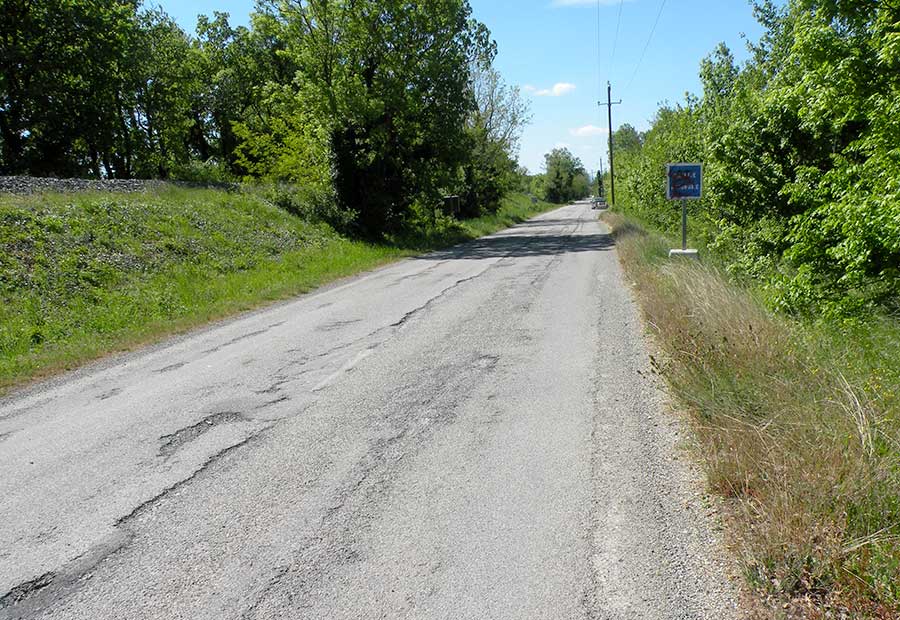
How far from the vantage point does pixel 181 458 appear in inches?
188

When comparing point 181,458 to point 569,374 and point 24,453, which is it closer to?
point 24,453

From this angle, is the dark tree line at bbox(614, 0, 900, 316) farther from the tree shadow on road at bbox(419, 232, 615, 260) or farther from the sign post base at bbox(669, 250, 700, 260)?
the tree shadow on road at bbox(419, 232, 615, 260)

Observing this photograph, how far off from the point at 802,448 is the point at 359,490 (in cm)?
275

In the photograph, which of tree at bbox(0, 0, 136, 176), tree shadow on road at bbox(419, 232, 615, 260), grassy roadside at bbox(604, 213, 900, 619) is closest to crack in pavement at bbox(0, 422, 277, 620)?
grassy roadside at bbox(604, 213, 900, 619)

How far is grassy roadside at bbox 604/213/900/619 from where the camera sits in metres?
2.70

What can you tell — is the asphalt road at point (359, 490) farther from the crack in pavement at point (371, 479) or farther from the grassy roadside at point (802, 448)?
the grassy roadside at point (802, 448)

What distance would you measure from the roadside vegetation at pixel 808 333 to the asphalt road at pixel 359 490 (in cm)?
38

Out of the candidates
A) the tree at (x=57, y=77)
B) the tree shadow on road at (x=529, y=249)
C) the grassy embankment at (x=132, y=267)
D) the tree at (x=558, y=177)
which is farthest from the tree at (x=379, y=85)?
the tree at (x=558, y=177)

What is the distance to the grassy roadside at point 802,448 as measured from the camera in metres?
2.70

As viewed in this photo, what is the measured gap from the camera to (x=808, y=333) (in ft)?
19.8

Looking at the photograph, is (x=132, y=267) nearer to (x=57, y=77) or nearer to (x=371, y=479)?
(x=371, y=479)

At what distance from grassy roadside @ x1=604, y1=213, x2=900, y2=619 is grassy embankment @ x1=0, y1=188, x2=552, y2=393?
7.75 metres

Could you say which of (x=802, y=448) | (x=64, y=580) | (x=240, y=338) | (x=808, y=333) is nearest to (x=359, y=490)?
(x=64, y=580)

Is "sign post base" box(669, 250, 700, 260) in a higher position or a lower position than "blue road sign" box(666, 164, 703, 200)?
lower
